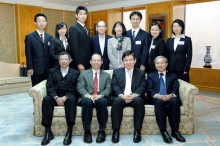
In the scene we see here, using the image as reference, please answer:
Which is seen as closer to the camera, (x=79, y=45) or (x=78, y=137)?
(x=78, y=137)

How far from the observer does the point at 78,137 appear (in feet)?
9.80

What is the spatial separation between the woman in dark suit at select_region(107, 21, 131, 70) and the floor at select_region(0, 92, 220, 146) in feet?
4.12

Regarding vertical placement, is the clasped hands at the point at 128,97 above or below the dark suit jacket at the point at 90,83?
below

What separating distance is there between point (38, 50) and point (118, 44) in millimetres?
1287

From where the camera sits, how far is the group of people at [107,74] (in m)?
2.91

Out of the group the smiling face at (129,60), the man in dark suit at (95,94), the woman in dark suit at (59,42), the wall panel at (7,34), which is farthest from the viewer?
the wall panel at (7,34)

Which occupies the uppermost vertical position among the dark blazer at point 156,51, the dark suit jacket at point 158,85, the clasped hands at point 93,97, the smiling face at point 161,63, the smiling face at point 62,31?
the smiling face at point 62,31

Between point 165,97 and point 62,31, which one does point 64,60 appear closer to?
point 62,31

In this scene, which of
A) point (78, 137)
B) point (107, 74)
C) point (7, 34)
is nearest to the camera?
point (78, 137)

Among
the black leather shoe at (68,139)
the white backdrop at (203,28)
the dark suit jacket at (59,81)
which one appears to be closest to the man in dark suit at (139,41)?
the dark suit jacket at (59,81)

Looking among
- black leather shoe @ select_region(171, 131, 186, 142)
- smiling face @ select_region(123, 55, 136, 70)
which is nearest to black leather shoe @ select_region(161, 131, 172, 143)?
black leather shoe @ select_region(171, 131, 186, 142)

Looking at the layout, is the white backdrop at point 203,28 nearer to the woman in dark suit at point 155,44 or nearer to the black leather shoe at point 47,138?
the woman in dark suit at point 155,44

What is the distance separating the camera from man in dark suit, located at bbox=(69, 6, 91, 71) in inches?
139

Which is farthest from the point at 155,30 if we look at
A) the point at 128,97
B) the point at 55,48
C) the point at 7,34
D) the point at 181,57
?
the point at 7,34
